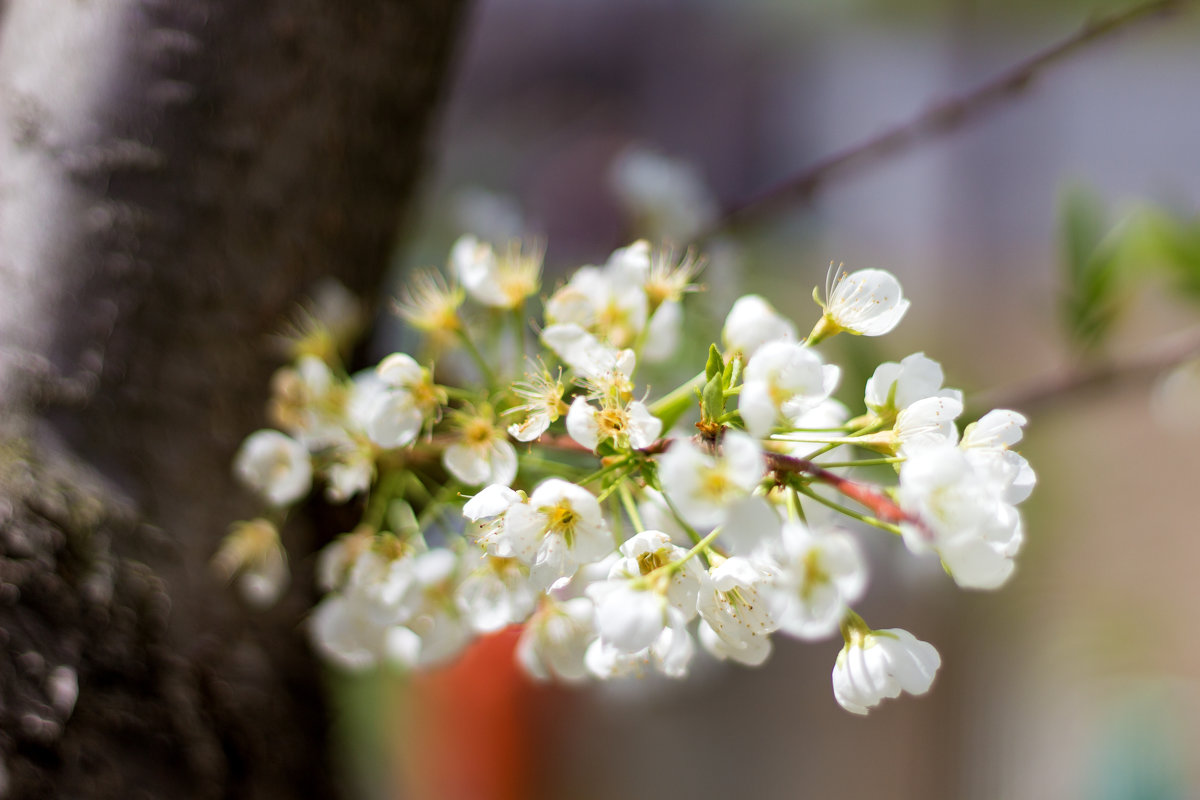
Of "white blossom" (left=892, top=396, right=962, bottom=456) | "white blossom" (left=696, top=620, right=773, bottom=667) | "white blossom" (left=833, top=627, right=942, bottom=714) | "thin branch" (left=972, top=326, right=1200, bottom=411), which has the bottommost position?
"white blossom" (left=833, top=627, right=942, bottom=714)

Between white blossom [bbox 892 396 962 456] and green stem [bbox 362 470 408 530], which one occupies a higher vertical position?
green stem [bbox 362 470 408 530]

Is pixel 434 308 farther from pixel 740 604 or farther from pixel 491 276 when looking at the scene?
pixel 740 604

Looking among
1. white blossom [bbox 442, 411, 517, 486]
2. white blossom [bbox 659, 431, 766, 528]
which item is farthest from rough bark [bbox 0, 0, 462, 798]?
white blossom [bbox 659, 431, 766, 528]

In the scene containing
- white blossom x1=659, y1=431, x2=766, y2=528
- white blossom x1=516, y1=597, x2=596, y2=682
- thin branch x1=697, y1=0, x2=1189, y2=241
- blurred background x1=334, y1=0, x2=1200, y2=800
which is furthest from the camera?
blurred background x1=334, y1=0, x2=1200, y2=800

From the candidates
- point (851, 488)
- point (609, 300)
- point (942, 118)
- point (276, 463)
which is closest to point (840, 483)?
point (851, 488)

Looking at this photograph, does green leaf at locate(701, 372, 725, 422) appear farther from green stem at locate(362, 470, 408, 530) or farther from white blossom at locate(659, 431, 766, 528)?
green stem at locate(362, 470, 408, 530)

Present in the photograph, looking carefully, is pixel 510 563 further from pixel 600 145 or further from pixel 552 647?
pixel 600 145

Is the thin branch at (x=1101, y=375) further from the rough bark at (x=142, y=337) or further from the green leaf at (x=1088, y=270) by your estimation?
the rough bark at (x=142, y=337)

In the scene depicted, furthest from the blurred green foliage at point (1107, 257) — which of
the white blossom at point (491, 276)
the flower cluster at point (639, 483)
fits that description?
the white blossom at point (491, 276)
